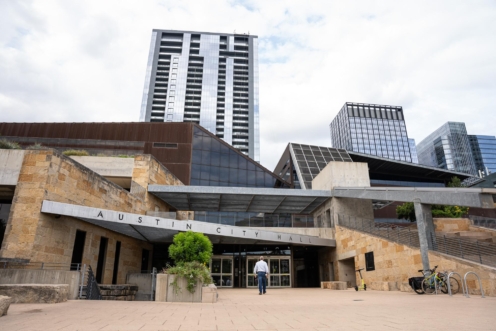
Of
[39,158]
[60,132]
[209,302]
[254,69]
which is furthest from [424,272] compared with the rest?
[254,69]

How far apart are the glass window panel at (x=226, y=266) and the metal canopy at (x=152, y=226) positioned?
10.4ft

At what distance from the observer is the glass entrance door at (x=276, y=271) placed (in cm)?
2361

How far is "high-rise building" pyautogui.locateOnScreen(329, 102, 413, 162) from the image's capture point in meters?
149

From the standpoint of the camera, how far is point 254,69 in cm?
9294

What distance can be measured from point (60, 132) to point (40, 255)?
25707 mm

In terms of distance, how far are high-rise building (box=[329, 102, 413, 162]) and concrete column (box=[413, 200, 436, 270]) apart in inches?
5485

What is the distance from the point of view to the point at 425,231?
44.6 feet

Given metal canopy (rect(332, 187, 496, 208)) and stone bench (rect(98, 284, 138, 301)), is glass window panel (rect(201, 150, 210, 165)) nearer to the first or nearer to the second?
metal canopy (rect(332, 187, 496, 208))

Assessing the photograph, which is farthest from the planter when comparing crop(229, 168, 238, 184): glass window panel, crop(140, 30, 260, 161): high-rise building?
crop(140, 30, 260, 161): high-rise building

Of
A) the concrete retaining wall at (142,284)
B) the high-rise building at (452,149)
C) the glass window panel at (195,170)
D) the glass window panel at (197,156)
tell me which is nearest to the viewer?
the concrete retaining wall at (142,284)

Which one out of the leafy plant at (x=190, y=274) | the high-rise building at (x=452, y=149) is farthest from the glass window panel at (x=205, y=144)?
the high-rise building at (x=452, y=149)

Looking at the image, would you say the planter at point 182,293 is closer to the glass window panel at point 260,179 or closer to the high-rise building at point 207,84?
the glass window panel at point 260,179

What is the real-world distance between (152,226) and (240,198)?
9272 mm

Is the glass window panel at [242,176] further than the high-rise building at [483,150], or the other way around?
the high-rise building at [483,150]
